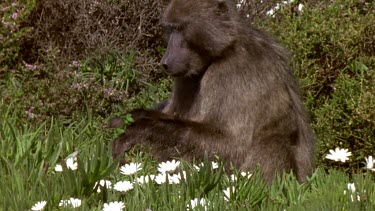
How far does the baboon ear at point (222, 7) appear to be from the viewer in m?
6.18

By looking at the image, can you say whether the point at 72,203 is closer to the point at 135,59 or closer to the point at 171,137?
the point at 171,137

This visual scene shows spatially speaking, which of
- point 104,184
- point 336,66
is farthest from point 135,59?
point 104,184

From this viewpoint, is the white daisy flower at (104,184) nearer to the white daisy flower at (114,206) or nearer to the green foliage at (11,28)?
the white daisy flower at (114,206)

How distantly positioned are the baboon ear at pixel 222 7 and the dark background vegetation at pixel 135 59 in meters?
1.18

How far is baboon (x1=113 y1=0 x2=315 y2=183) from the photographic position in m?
5.86

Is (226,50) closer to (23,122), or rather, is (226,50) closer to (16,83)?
(23,122)

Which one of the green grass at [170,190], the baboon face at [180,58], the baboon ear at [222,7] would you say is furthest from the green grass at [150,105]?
the baboon ear at [222,7]

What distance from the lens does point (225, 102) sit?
5895mm

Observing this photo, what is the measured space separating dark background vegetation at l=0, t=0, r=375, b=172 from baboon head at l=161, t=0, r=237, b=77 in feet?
2.88

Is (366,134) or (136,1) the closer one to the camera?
(366,134)

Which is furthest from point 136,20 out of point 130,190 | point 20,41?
point 130,190

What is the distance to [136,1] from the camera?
8320 mm

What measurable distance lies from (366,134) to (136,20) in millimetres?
2719

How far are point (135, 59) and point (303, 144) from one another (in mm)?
2522
